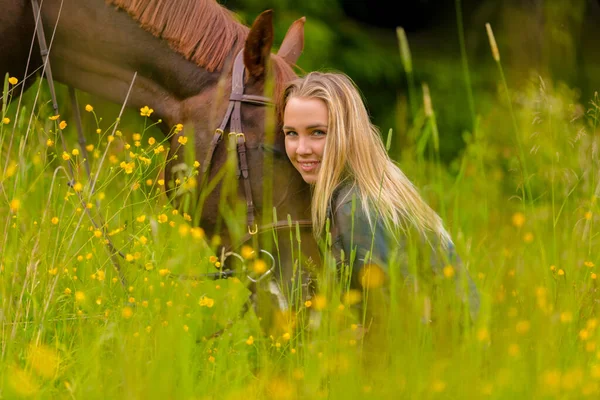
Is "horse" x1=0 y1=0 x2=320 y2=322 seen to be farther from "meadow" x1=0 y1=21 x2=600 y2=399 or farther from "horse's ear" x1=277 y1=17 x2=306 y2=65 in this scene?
"meadow" x1=0 y1=21 x2=600 y2=399

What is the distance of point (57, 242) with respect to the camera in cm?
256

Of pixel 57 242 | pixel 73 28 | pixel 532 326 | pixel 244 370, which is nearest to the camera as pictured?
pixel 532 326

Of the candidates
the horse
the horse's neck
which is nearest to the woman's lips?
the horse

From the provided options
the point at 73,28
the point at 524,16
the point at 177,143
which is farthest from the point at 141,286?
the point at 524,16

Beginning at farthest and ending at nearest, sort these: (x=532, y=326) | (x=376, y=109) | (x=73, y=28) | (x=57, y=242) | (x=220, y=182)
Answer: (x=376, y=109) → (x=73, y=28) → (x=220, y=182) → (x=57, y=242) → (x=532, y=326)

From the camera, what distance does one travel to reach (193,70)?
2.96 metres

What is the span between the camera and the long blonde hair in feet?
8.61

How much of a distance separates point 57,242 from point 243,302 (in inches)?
27.5

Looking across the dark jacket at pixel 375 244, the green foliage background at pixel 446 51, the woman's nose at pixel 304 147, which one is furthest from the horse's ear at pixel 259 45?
the green foliage background at pixel 446 51

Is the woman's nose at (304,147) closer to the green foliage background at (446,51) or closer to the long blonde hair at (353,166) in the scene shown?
the long blonde hair at (353,166)

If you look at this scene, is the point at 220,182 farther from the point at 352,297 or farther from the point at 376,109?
the point at 376,109

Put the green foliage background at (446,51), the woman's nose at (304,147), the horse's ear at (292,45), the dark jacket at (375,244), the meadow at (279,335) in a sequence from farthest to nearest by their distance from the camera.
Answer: the green foliage background at (446,51)
the horse's ear at (292,45)
the woman's nose at (304,147)
the dark jacket at (375,244)
the meadow at (279,335)

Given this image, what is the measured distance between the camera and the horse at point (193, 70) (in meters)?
2.80

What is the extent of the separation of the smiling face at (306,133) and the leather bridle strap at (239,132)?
16cm
